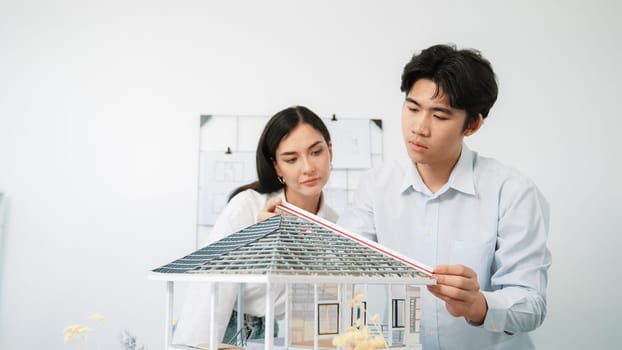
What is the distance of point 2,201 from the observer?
318cm

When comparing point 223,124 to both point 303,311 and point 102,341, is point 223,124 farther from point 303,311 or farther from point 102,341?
point 303,311

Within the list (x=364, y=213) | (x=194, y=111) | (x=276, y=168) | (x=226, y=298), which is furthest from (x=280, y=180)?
(x=194, y=111)

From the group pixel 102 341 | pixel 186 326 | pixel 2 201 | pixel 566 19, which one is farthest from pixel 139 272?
pixel 566 19

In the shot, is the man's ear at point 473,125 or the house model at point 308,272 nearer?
the house model at point 308,272

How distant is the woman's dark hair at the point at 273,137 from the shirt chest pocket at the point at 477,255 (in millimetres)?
677

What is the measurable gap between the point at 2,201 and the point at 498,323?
2.83 meters

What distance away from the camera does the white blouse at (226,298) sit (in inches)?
57.2

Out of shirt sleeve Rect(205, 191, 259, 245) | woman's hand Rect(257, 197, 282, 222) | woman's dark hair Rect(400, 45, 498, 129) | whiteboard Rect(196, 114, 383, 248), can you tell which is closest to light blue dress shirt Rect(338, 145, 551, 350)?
woman's dark hair Rect(400, 45, 498, 129)

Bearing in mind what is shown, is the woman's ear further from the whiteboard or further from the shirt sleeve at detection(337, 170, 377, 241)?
the whiteboard

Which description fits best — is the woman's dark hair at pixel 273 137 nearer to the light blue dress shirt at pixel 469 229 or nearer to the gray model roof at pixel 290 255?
the light blue dress shirt at pixel 469 229

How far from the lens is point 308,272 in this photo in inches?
30.5

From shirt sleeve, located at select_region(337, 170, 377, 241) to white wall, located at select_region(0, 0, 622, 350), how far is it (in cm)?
152

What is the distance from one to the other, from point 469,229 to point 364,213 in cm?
32

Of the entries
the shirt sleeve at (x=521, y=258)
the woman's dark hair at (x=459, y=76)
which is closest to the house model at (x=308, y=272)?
the shirt sleeve at (x=521, y=258)
